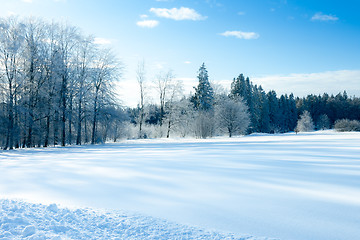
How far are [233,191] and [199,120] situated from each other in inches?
1022

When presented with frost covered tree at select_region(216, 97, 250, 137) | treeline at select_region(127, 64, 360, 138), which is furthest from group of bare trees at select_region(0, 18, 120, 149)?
frost covered tree at select_region(216, 97, 250, 137)

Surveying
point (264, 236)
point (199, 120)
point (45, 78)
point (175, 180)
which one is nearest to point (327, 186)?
point (264, 236)

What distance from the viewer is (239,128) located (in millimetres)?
38062

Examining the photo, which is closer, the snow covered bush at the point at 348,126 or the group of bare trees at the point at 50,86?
the group of bare trees at the point at 50,86

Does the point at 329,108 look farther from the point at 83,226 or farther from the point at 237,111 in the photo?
the point at 83,226

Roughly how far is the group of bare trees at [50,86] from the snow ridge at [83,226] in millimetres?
16802

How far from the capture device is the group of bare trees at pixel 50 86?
58.0 feet

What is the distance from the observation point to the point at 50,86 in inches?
791

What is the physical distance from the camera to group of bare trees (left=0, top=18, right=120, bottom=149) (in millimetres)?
17672

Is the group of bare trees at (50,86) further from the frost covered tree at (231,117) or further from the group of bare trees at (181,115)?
the frost covered tree at (231,117)

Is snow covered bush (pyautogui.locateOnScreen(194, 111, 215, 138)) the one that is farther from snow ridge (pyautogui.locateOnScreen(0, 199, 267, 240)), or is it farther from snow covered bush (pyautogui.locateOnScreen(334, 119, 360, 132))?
snow ridge (pyautogui.locateOnScreen(0, 199, 267, 240))

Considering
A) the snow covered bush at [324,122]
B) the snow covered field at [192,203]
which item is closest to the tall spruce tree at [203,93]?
the snow covered field at [192,203]

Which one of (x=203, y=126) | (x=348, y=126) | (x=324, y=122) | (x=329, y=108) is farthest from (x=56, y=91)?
(x=329, y=108)

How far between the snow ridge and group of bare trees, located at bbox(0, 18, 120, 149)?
1680cm
